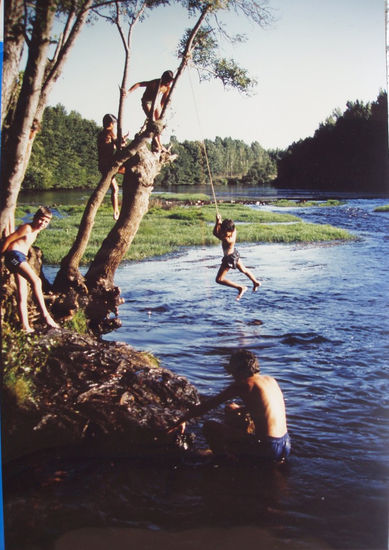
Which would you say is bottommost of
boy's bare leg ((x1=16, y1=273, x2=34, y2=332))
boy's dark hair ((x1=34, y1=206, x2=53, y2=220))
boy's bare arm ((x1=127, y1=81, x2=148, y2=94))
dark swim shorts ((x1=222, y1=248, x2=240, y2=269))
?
boy's bare leg ((x1=16, y1=273, x2=34, y2=332))

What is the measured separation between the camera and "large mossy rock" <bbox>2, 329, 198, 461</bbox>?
12.4 ft

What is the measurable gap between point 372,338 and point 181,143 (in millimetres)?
3195

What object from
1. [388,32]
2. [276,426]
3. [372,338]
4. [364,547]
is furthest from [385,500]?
[388,32]

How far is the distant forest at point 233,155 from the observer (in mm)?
4648

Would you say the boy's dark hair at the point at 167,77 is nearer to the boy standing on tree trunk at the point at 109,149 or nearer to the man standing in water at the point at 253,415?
the boy standing on tree trunk at the point at 109,149

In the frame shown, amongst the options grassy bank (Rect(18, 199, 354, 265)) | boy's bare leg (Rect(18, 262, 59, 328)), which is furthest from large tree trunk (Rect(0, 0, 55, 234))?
grassy bank (Rect(18, 199, 354, 265))

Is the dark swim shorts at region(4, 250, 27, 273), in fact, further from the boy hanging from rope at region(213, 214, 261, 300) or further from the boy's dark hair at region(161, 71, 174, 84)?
the boy's dark hair at region(161, 71, 174, 84)

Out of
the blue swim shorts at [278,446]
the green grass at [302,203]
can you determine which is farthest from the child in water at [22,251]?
the green grass at [302,203]

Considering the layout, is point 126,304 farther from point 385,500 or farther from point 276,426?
point 385,500

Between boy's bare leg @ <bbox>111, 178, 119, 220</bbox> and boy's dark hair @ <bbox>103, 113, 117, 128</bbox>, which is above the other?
boy's dark hair @ <bbox>103, 113, 117, 128</bbox>

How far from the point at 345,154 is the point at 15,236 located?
13.6 feet

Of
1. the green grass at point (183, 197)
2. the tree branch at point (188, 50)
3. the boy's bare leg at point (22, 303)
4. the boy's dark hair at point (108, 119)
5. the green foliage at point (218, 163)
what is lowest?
the boy's bare leg at point (22, 303)

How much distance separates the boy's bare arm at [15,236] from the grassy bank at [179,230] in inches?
39.9

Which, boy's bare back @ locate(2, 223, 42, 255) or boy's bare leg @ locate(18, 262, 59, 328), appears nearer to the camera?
boy's bare back @ locate(2, 223, 42, 255)
